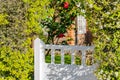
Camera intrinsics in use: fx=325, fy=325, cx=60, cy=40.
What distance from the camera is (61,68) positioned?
7.19 meters

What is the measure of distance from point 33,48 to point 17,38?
2.24 ft

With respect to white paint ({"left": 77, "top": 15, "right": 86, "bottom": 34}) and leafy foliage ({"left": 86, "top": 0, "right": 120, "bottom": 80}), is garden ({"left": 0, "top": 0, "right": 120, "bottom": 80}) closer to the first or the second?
leafy foliage ({"left": 86, "top": 0, "right": 120, "bottom": 80})

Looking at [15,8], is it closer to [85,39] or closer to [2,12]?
[2,12]

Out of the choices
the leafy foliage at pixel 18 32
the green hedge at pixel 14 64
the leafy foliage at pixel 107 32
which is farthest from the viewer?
the green hedge at pixel 14 64

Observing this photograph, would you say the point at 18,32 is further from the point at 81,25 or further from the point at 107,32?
the point at 81,25

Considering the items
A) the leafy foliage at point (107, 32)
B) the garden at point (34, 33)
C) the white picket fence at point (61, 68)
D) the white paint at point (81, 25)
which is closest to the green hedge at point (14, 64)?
the garden at point (34, 33)

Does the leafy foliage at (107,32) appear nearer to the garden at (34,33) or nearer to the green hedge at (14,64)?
the garden at (34,33)

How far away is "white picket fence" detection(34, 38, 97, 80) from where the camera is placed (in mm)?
6867

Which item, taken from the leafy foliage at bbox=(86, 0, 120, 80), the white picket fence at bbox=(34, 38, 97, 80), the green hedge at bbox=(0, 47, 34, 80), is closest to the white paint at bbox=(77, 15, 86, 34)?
the white picket fence at bbox=(34, 38, 97, 80)

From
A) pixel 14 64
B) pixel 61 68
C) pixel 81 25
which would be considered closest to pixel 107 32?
pixel 61 68

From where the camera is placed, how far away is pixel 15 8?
6613 mm

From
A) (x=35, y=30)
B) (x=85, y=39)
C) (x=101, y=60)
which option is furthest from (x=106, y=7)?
(x=85, y=39)

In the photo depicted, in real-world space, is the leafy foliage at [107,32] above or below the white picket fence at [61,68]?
above

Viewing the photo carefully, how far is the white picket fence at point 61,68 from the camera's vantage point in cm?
687
